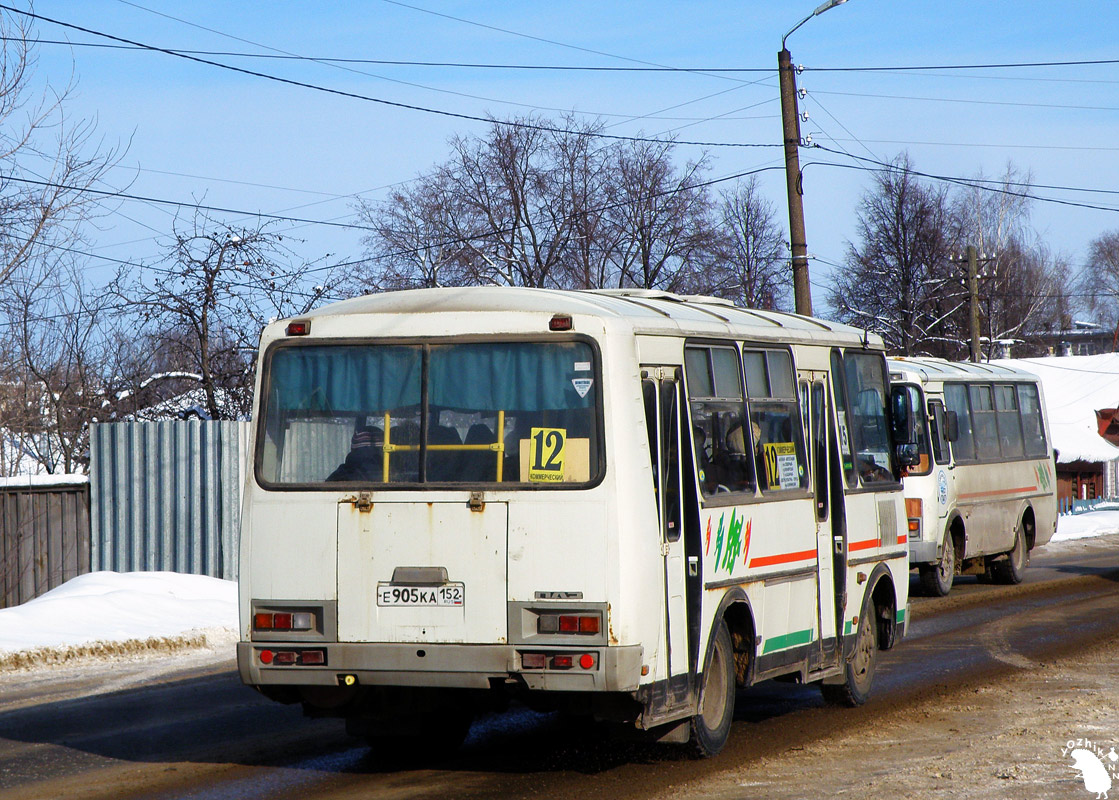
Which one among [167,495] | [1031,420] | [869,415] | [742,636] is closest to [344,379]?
[742,636]

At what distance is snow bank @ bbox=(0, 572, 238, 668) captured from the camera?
13.3 meters

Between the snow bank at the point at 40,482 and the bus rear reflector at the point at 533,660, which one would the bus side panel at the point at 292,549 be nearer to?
→ the bus rear reflector at the point at 533,660

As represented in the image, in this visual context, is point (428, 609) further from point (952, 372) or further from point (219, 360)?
point (219, 360)

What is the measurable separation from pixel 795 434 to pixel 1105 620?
8.19 meters

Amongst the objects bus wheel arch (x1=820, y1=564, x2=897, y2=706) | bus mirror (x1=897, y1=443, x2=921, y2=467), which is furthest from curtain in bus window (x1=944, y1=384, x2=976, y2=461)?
bus wheel arch (x1=820, y1=564, x2=897, y2=706)

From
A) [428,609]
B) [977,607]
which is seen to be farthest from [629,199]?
[428,609]

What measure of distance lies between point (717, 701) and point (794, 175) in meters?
16.2

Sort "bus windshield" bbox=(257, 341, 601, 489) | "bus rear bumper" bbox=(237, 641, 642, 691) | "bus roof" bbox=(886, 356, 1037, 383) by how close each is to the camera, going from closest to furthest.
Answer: "bus rear bumper" bbox=(237, 641, 642, 691), "bus windshield" bbox=(257, 341, 601, 489), "bus roof" bbox=(886, 356, 1037, 383)

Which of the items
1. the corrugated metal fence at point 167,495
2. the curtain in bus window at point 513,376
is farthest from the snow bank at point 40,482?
the curtain in bus window at point 513,376

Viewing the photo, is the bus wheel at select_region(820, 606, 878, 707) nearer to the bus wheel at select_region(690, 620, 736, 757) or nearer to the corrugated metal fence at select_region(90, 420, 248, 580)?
the bus wheel at select_region(690, 620, 736, 757)

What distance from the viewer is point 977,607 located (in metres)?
17.8

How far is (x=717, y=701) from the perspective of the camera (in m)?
8.47

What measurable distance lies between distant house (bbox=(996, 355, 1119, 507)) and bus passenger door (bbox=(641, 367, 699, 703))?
35.4m

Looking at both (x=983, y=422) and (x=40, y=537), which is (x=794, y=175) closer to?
(x=983, y=422)
